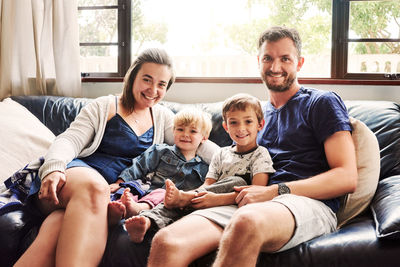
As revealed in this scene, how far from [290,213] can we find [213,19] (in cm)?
291

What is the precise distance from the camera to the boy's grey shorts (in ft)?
4.71

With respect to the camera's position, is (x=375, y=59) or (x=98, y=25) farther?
(x=98, y=25)

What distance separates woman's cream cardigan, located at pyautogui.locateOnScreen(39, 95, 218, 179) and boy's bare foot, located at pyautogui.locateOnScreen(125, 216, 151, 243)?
15.8 inches

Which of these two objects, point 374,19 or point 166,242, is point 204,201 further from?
point 374,19

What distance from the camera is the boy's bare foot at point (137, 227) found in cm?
149

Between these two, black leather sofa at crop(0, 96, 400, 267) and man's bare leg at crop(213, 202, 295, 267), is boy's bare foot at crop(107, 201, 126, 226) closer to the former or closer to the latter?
black leather sofa at crop(0, 96, 400, 267)

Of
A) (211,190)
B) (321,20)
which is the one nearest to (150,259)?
(211,190)

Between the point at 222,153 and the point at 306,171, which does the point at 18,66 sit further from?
the point at 306,171

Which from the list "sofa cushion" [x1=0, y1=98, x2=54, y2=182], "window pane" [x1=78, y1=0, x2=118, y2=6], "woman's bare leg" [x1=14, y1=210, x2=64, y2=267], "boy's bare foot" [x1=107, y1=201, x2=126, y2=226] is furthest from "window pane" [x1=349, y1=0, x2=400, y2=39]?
"woman's bare leg" [x1=14, y1=210, x2=64, y2=267]

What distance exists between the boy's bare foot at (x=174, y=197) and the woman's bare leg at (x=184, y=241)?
112mm

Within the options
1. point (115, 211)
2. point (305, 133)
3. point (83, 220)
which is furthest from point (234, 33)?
point (83, 220)

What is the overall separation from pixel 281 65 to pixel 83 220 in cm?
108

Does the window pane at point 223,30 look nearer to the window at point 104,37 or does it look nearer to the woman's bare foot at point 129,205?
the window at point 104,37

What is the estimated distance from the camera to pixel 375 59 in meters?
2.73
